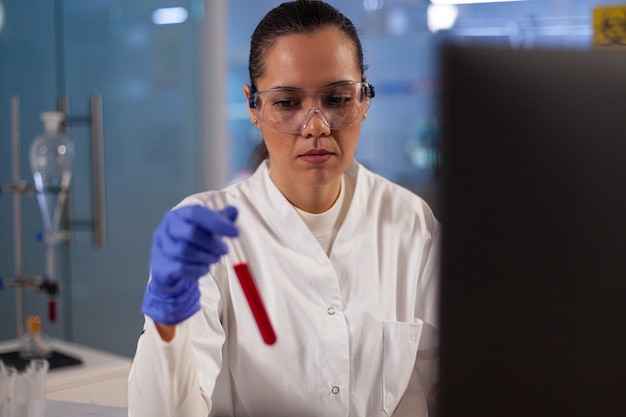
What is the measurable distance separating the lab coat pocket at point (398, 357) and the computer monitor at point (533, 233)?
3.07 ft

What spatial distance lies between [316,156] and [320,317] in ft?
1.10

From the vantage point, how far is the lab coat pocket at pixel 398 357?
4.96 ft

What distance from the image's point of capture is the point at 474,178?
1.77ft

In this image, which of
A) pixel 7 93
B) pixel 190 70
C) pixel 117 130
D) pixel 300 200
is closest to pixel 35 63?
pixel 7 93

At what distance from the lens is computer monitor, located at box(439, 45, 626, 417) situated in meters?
0.54

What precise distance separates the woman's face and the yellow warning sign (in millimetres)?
478

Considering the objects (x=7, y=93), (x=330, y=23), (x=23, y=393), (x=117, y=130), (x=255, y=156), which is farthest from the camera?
(x=117, y=130)

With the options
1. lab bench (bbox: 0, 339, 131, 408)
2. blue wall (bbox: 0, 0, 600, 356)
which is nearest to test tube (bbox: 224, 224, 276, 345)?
lab bench (bbox: 0, 339, 131, 408)

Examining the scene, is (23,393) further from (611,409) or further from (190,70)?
(190,70)

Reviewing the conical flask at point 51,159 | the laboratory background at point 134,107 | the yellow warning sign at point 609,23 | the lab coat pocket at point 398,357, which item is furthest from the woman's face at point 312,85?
the laboratory background at point 134,107

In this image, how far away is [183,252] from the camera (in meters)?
1.03

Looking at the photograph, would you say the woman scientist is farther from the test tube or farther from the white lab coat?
the test tube

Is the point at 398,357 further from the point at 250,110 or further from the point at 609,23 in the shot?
the point at 609,23

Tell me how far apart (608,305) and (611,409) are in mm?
85
